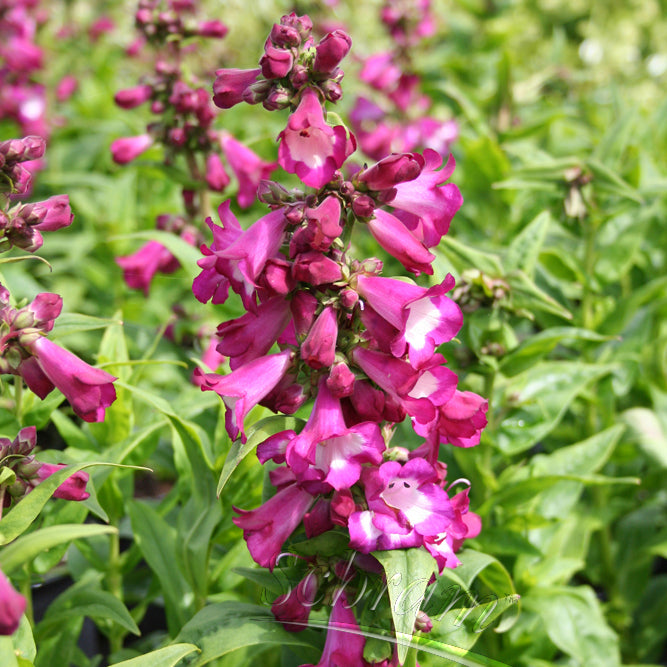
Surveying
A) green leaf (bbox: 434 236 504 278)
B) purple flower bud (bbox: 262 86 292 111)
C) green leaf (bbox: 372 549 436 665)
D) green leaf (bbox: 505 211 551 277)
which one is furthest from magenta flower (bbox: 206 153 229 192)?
green leaf (bbox: 372 549 436 665)

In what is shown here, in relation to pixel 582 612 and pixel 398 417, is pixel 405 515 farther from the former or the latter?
pixel 582 612

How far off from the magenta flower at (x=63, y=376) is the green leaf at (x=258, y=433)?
261mm

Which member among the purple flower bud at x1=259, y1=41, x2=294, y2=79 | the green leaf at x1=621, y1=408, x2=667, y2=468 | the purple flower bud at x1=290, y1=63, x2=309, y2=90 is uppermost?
the purple flower bud at x1=259, y1=41, x2=294, y2=79

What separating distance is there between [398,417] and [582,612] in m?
0.96

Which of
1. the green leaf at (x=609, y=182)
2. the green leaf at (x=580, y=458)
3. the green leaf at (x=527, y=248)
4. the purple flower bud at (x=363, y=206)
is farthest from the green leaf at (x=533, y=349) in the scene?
the purple flower bud at (x=363, y=206)

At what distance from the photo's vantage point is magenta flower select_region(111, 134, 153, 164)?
2.42m

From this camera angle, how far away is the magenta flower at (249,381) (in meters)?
1.17

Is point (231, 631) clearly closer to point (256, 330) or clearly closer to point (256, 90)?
point (256, 330)

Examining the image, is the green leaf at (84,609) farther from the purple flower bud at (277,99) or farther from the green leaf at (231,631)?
the purple flower bud at (277,99)

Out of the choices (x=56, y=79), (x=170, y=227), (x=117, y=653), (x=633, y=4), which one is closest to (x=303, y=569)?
(x=117, y=653)

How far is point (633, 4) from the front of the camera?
6.70 meters

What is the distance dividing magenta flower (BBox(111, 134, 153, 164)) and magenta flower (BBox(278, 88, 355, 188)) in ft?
4.52

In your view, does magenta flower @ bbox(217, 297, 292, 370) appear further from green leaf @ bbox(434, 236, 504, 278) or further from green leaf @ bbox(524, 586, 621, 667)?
green leaf @ bbox(524, 586, 621, 667)

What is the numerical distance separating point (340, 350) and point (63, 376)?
438 mm
